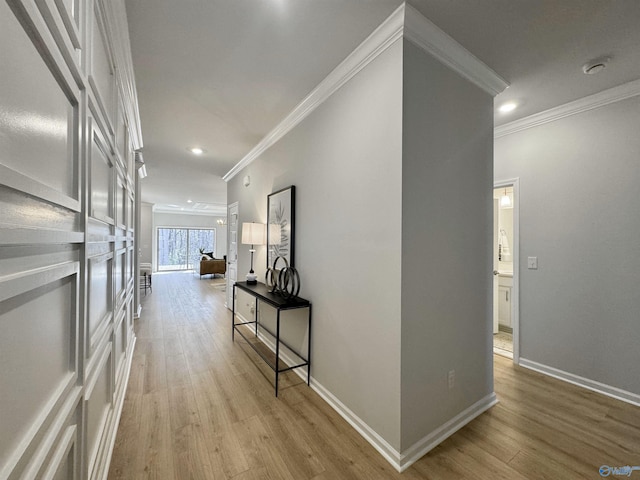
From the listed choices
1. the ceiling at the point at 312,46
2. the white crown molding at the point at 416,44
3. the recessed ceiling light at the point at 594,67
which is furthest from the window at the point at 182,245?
the recessed ceiling light at the point at 594,67

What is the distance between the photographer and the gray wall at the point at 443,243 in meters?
1.67

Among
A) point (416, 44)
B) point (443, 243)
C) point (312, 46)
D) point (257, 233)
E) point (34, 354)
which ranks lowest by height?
point (34, 354)

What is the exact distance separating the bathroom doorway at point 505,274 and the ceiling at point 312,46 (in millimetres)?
1194

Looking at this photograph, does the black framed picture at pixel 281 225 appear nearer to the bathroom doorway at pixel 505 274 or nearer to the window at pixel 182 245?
the bathroom doorway at pixel 505 274

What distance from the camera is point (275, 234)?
3223 millimetres

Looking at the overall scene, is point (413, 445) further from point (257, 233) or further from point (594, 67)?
point (594, 67)

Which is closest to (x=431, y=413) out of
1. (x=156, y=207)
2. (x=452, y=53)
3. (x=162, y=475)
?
(x=162, y=475)

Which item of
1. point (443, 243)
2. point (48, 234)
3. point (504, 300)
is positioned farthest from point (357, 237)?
point (504, 300)

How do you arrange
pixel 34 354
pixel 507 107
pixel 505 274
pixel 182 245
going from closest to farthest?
pixel 34 354 → pixel 507 107 → pixel 505 274 → pixel 182 245

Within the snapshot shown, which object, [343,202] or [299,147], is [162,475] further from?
[299,147]

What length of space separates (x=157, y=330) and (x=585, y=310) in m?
5.15

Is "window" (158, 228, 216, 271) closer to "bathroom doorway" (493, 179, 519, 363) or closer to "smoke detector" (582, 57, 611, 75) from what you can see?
"bathroom doorway" (493, 179, 519, 363)

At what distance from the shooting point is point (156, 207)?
35.6 ft

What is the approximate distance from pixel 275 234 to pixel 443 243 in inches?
76.4
